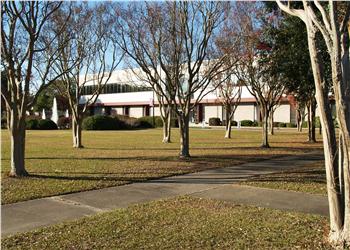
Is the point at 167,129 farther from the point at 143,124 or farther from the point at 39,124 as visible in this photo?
the point at 143,124

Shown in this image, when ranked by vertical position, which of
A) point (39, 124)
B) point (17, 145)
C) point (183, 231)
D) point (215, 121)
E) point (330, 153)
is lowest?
point (183, 231)

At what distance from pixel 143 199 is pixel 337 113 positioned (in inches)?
176

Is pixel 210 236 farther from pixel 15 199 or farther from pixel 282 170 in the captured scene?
pixel 282 170

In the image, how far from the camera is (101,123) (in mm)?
47344

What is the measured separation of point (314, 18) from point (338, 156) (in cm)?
184

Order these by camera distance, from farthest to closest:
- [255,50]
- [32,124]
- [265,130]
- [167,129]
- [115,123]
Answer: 1. [115,123]
2. [32,124]
3. [167,129]
4. [265,130]
5. [255,50]

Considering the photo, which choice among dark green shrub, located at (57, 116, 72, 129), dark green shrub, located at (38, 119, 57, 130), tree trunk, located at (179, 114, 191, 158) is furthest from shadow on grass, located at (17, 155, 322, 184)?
dark green shrub, located at (57, 116, 72, 129)

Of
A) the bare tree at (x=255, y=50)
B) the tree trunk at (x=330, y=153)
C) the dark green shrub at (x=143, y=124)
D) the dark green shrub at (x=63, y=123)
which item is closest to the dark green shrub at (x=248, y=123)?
the dark green shrub at (x=143, y=124)

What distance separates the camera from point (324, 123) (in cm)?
570

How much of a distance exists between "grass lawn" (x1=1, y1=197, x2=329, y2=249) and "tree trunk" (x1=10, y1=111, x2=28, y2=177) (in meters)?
4.88

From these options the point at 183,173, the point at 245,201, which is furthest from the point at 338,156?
the point at 183,173

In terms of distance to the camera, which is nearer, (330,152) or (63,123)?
(330,152)

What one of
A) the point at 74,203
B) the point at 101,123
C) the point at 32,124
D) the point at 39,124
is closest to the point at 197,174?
the point at 74,203

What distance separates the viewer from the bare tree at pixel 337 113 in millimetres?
5379
